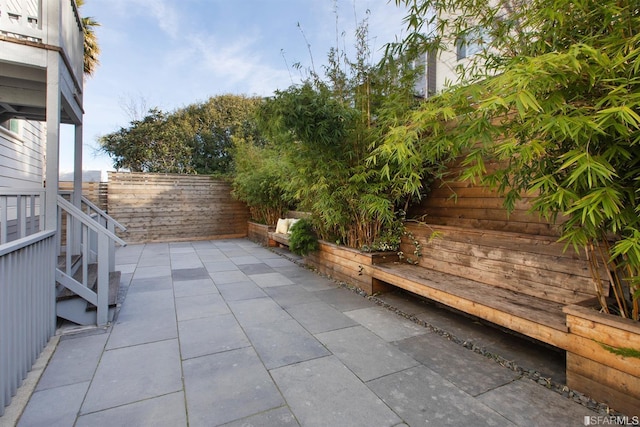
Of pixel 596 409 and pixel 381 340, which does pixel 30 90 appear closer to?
pixel 381 340

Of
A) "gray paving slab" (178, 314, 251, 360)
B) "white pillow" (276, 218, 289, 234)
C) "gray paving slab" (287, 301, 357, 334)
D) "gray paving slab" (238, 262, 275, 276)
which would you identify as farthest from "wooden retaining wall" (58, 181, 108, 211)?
"gray paving slab" (287, 301, 357, 334)

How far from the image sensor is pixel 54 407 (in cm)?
154

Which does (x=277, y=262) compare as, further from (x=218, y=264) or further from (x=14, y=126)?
(x=14, y=126)

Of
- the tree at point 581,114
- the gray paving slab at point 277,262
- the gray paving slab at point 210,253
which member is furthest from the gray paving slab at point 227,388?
the gray paving slab at point 210,253

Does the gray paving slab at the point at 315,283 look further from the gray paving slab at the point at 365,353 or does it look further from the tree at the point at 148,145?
the tree at the point at 148,145

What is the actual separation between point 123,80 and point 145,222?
6.21 meters

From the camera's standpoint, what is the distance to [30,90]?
2.89m

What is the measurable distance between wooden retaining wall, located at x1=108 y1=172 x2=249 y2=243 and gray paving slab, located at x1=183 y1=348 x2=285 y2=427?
623 centimetres

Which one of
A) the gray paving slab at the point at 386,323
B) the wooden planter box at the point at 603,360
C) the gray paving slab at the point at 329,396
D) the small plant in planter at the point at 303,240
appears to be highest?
the small plant in planter at the point at 303,240

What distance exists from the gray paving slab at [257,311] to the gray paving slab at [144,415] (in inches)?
42.2

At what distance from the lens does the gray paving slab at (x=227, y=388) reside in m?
1.50

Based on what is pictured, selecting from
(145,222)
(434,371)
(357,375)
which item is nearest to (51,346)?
(357,375)

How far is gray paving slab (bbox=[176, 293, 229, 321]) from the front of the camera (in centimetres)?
286

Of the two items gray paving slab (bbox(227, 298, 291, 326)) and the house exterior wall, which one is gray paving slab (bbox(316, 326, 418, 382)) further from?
the house exterior wall
